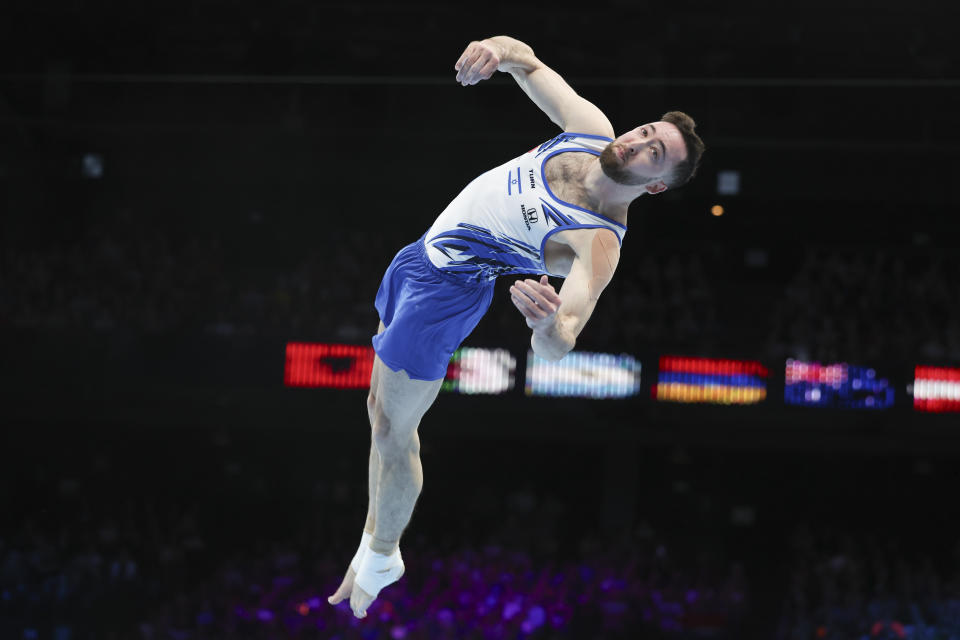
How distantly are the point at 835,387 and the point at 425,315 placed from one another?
13.1 meters

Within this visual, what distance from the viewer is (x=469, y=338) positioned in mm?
18156

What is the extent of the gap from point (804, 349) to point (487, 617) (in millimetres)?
6897

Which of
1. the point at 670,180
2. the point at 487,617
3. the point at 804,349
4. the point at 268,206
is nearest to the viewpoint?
the point at 670,180

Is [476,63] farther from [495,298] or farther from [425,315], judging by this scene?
[495,298]

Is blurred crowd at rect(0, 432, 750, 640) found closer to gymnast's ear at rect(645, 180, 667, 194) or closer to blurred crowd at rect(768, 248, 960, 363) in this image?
blurred crowd at rect(768, 248, 960, 363)

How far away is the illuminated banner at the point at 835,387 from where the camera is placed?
17.9 meters

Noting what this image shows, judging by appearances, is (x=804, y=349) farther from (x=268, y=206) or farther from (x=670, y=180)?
(x=670, y=180)

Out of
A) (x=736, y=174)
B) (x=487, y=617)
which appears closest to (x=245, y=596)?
(x=487, y=617)

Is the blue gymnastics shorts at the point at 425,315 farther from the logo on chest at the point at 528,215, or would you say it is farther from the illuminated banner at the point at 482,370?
the illuminated banner at the point at 482,370

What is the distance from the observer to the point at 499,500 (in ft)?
68.8

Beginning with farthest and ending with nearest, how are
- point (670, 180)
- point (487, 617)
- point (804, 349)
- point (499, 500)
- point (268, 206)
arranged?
point (268, 206), point (499, 500), point (804, 349), point (487, 617), point (670, 180)

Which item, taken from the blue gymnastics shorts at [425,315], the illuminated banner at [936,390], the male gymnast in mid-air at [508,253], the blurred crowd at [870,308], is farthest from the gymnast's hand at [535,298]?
the illuminated banner at [936,390]

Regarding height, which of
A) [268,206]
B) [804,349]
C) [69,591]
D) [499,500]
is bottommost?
[69,591]

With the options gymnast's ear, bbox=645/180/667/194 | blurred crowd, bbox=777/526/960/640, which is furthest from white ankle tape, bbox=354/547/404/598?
blurred crowd, bbox=777/526/960/640
